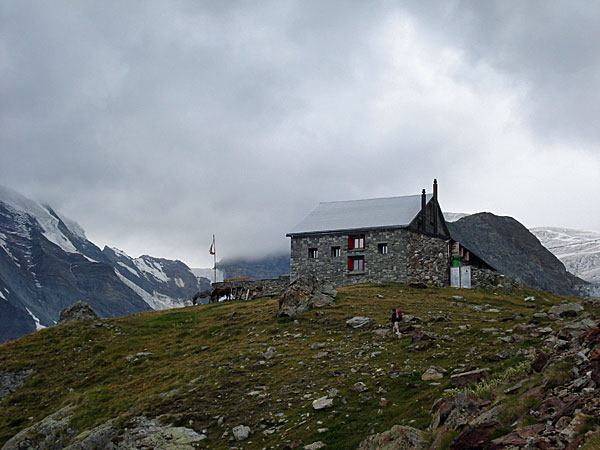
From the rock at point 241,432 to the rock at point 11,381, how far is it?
2101cm

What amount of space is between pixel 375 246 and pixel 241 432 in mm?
40220

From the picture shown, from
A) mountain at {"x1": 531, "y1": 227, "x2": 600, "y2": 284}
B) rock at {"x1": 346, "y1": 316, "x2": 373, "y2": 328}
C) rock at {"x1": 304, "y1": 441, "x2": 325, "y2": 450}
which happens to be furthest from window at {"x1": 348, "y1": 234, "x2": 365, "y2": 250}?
mountain at {"x1": 531, "y1": 227, "x2": 600, "y2": 284}

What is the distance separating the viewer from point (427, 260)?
58.5m

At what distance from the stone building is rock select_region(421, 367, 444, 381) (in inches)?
1300

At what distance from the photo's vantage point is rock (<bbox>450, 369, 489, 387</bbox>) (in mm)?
19000

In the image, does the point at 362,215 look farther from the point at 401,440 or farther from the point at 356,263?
the point at 401,440

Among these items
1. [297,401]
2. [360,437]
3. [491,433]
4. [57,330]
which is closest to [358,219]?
[57,330]

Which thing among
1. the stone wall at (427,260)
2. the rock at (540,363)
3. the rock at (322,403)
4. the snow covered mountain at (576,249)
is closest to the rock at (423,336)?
the rock at (322,403)

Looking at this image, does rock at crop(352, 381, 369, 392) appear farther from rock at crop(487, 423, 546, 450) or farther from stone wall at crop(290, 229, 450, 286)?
stone wall at crop(290, 229, 450, 286)

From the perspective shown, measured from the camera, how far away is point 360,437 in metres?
18.4

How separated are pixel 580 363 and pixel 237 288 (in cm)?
5231

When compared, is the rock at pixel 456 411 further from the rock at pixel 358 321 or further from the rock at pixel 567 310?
the rock at pixel 358 321

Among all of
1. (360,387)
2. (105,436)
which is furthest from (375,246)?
(105,436)

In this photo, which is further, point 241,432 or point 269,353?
point 269,353
